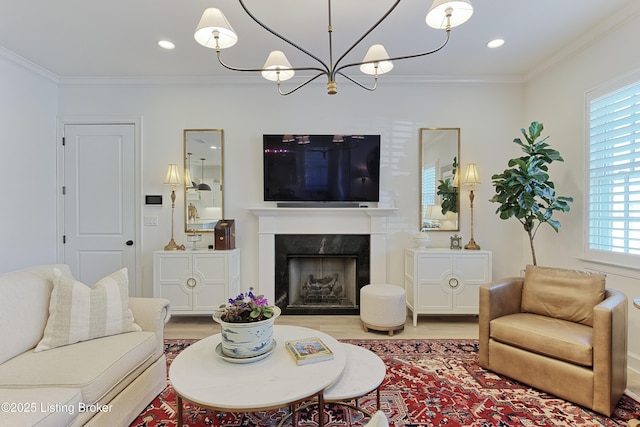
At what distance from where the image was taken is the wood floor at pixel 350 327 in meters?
3.18

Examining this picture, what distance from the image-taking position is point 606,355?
185 centimetres

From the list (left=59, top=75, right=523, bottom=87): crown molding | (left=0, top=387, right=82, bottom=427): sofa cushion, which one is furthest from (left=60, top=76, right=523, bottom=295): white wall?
(left=0, top=387, right=82, bottom=427): sofa cushion

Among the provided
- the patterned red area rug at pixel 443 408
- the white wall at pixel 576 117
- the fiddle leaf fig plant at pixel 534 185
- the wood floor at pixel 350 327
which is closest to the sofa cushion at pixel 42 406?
the patterned red area rug at pixel 443 408

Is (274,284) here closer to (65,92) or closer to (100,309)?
(100,309)

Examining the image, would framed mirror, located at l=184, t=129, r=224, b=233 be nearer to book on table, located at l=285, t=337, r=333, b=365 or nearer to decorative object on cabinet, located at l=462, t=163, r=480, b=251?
book on table, located at l=285, t=337, r=333, b=365

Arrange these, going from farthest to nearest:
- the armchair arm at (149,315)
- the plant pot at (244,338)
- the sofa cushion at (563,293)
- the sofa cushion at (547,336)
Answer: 1. the sofa cushion at (563,293)
2. the armchair arm at (149,315)
3. the sofa cushion at (547,336)
4. the plant pot at (244,338)

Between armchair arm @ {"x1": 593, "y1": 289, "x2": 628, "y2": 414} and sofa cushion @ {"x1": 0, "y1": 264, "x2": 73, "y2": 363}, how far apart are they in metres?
3.29

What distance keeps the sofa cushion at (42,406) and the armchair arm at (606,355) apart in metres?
2.77

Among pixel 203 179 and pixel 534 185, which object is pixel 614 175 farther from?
pixel 203 179

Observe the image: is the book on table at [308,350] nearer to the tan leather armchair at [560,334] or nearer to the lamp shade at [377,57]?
the tan leather armchair at [560,334]

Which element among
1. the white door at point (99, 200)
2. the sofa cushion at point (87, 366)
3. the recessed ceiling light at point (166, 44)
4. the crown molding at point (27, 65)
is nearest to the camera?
the sofa cushion at point (87, 366)

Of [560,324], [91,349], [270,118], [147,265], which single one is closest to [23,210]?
[147,265]

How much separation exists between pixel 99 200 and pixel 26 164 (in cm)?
73

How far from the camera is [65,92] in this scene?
375 cm
